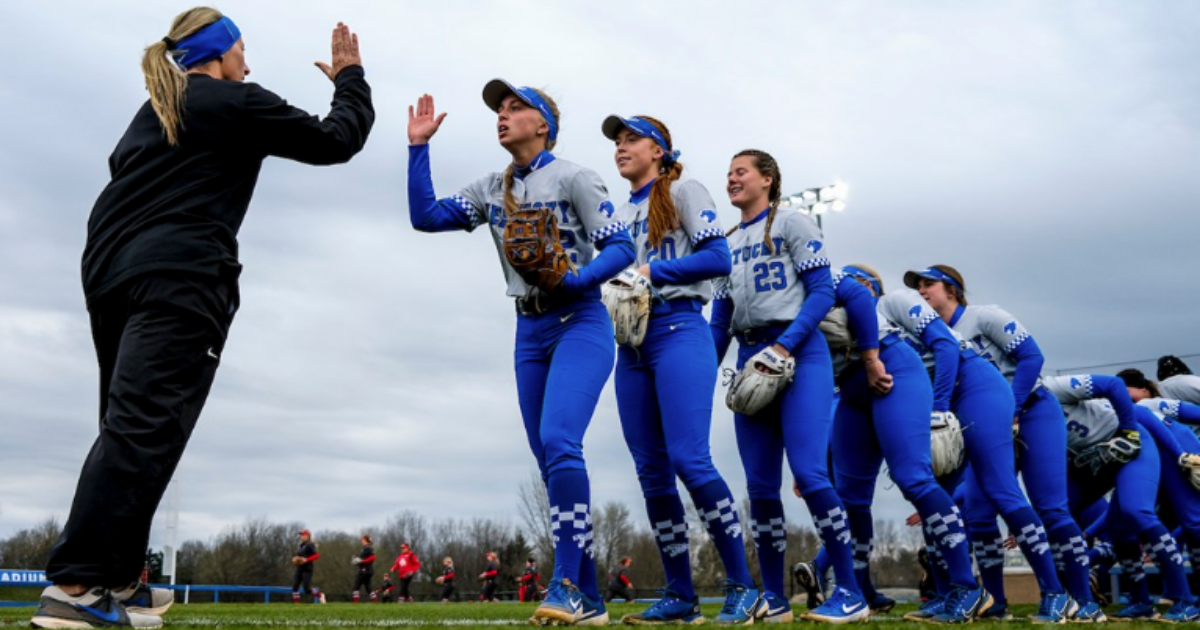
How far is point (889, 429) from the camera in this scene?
710 centimetres

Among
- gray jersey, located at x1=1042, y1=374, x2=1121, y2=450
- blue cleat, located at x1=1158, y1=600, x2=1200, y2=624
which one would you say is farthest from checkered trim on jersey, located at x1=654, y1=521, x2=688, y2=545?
blue cleat, located at x1=1158, y1=600, x2=1200, y2=624

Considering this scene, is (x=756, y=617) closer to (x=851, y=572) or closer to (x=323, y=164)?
(x=851, y=572)

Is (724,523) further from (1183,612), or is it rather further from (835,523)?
(1183,612)

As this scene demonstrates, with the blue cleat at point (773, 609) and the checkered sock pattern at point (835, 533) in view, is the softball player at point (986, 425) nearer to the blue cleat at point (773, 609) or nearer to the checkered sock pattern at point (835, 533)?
the checkered sock pattern at point (835, 533)

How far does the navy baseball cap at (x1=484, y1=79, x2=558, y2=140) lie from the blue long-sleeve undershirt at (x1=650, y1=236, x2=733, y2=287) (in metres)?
0.94

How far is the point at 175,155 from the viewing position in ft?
15.0

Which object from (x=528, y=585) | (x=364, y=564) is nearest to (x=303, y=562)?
(x=364, y=564)

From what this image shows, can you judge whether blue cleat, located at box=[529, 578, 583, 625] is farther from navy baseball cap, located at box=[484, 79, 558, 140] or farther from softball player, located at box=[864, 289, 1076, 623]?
softball player, located at box=[864, 289, 1076, 623]

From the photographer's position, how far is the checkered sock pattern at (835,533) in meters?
6.21

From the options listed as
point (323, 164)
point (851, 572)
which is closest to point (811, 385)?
point (851, 572)

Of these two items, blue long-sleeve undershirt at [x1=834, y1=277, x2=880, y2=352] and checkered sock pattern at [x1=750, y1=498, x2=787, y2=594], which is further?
blue long-sleeve undershirt at [x1=834, y1=277, x2=880, y2=352]

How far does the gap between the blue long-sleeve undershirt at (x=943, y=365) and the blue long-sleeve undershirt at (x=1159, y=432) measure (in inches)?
117

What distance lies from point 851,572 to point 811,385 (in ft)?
3.58

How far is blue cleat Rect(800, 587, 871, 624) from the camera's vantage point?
593 centimetres
